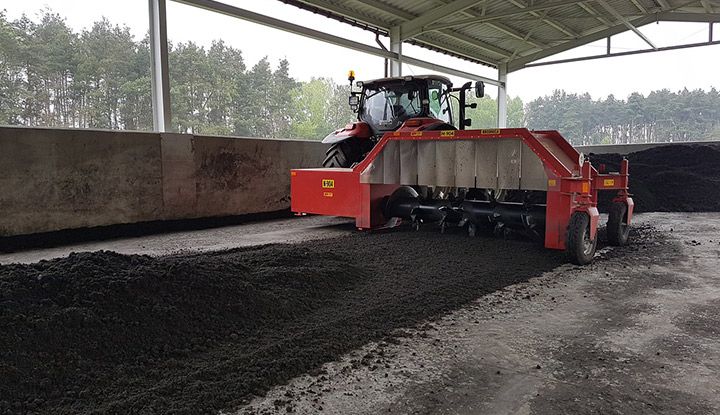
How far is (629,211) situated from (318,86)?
1002 centimetres

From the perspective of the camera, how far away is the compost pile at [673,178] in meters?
9.51

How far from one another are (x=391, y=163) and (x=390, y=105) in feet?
6.08

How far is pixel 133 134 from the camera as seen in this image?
6715mm

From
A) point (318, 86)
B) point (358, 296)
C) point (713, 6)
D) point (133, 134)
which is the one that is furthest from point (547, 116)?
point (358, 296)

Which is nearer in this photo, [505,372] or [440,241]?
[505,372]

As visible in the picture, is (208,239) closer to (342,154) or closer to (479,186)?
(342,154)

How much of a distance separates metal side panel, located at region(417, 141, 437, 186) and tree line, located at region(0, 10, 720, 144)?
472 cm

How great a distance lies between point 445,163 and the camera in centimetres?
590

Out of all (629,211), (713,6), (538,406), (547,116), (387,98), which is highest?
(713,6)

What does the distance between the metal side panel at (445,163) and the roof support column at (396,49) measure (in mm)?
7749

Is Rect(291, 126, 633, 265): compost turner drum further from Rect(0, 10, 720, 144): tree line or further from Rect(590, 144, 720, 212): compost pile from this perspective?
Rect(590, 144, 720, 212): compost pile

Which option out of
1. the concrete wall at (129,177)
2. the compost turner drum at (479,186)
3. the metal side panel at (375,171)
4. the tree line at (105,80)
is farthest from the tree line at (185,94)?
the metal side panel at (375,171)

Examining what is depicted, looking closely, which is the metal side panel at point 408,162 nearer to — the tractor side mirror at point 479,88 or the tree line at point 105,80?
the tractor side mirror at point 479,88

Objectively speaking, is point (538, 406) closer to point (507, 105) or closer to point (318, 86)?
point (318, 86)
